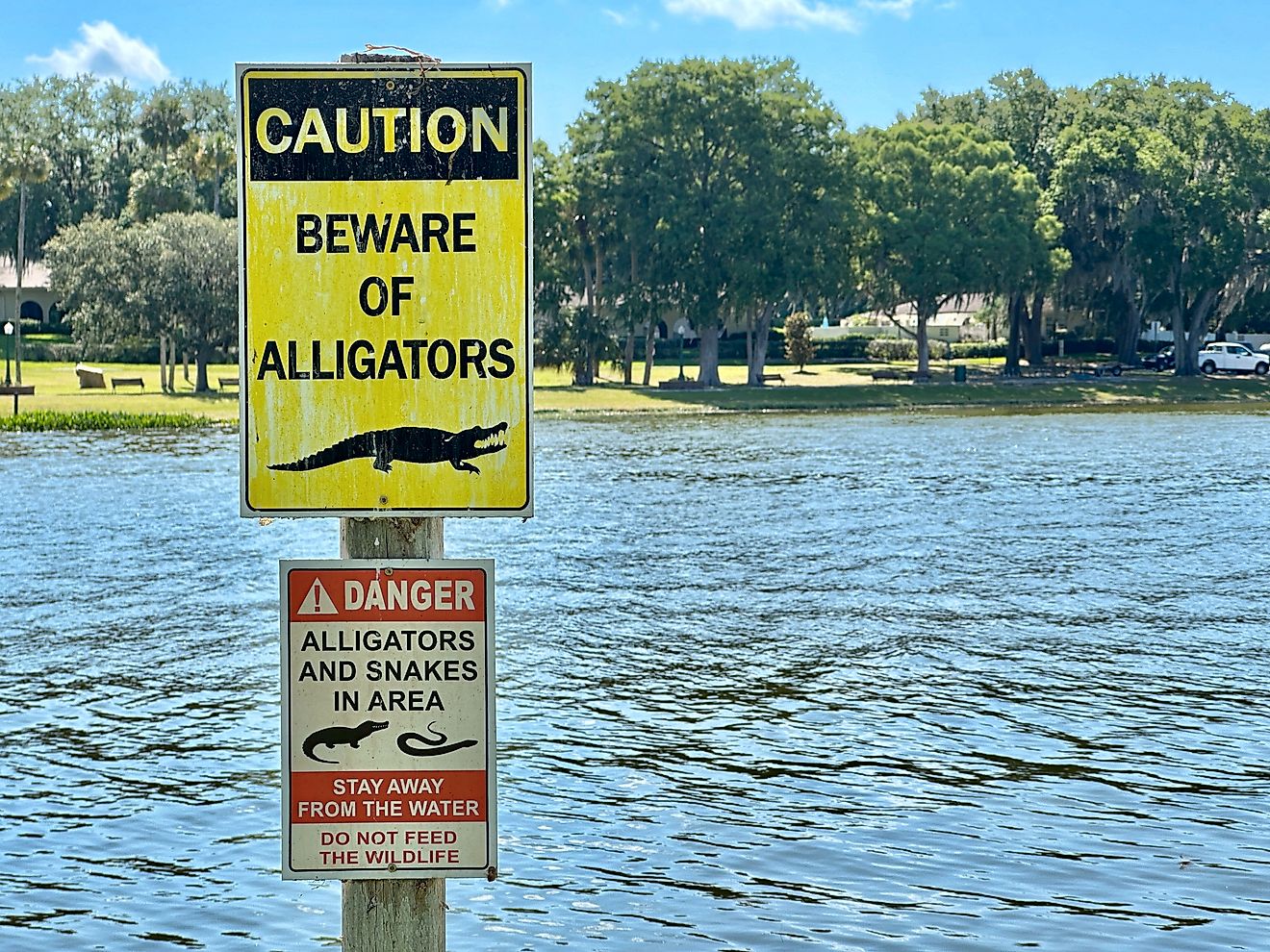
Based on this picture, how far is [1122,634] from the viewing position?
19.1m

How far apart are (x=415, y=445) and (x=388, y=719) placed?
761 millimetres

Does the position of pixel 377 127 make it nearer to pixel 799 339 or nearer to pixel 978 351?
pixel 799 339

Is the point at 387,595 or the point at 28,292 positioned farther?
the point at 28,292

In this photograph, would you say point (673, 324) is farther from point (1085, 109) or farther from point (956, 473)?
point (956, 473)

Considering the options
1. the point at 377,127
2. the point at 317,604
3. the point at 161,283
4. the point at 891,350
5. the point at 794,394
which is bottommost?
the point at 794,394

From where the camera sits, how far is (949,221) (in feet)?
278

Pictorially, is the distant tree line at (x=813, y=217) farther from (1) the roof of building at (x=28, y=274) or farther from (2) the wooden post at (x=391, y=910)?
(2) the wooden post at (x=391, y=910)

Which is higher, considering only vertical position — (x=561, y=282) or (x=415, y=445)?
(x=561, y=282)

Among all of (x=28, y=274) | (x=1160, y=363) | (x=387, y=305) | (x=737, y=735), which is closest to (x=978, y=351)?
(x=1160, y=363)

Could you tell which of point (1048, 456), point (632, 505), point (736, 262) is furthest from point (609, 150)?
point (632, 505)

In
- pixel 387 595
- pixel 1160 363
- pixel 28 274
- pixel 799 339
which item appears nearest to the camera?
pixel 387 595

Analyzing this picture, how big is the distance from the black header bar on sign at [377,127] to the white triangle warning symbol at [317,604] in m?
Answer: 1.05

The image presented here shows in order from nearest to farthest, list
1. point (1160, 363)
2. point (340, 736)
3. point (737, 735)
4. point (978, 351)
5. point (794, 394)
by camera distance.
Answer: point (340, 736) → point (737, 735) → point (794, 394) → point (1160, 363) → point (978, 351)

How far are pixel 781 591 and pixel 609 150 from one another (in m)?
60.3
